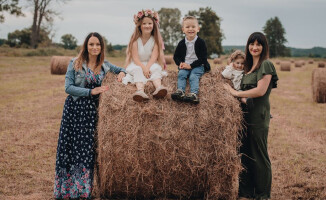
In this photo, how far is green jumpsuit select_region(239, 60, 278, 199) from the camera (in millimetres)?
4324

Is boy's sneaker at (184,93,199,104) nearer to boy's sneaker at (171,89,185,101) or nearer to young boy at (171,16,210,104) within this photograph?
boy's sneaker at (171,89,185,101)

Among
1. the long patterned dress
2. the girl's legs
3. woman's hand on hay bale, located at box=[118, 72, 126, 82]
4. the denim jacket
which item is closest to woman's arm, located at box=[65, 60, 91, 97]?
the denim jacket

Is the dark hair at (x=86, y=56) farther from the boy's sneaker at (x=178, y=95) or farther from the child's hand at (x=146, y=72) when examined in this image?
the boy's sneaker at (x=178, y=95)

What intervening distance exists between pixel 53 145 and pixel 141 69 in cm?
318

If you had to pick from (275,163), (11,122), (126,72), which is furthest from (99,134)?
(11,122)

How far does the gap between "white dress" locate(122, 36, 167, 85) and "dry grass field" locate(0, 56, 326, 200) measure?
6.72 ft

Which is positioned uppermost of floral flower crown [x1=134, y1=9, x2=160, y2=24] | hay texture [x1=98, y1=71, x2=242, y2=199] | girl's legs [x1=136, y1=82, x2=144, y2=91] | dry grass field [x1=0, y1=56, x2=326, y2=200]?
floral flower crown [x1=134, y1=9, x2=160, y2=24]

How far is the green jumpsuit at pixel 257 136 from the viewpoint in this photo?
4324mm

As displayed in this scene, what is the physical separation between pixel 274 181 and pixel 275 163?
2.64 ft

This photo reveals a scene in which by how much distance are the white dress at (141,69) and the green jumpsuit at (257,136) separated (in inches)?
49.6

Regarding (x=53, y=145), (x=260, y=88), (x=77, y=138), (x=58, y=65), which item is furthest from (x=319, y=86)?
(x=58, y=65)

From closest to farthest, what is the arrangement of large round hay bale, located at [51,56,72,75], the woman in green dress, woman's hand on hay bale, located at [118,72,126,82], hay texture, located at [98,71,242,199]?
hay texture, located at [98,71,242,199] < the woman in green dress < woman's hand on hay bale, located at [118,72,126,82] < large round hay bale, located at [51,56,72,75]

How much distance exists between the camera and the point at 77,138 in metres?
4.37

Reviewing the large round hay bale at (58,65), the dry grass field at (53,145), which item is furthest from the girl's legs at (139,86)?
the large round hay bale at (58,65)
